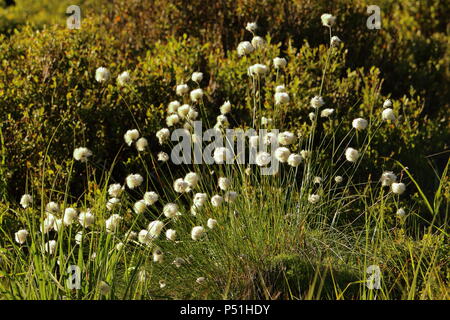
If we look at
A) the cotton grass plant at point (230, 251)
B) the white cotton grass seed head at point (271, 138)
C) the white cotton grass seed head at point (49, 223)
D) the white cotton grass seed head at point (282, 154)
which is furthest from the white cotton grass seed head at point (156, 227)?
the white cotton grass seed head at point (271, 138)

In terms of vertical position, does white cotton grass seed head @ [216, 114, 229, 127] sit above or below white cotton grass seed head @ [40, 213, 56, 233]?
above

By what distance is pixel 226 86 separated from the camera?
607 centimetres

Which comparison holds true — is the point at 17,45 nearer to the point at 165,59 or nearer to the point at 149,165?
the point at 165,59

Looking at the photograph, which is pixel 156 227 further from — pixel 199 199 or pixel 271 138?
pixel 271 138

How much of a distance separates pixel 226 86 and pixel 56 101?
1.43m

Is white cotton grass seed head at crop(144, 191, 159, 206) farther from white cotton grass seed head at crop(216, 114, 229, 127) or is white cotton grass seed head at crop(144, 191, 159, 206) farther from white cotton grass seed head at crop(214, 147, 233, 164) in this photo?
white cotton grass seed head at crop(216, 114, 229, 127)

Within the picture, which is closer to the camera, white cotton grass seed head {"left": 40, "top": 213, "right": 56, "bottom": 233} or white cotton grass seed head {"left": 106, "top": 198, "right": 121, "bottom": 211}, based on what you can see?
white cotton grass seed head {"left": 40, "top": 213, "right": 56, "bottom": 233}

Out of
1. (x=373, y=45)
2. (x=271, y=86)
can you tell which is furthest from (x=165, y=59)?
(x=373, y=45)

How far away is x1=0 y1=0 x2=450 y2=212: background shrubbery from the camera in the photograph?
534 centimetres

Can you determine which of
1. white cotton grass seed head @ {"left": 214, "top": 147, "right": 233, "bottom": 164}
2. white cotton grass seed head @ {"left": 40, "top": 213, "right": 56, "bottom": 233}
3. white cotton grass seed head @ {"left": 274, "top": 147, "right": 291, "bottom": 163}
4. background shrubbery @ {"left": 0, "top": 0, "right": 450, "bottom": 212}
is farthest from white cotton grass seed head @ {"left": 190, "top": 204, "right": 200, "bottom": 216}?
background shrubbery @ {"left": 0, "top": 0, "right": 450, "bottom": 212}

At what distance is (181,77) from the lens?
5969mm

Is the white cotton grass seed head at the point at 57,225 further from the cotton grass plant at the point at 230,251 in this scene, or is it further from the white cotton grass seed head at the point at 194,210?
the white cotton grass seed head at the point at 194,210

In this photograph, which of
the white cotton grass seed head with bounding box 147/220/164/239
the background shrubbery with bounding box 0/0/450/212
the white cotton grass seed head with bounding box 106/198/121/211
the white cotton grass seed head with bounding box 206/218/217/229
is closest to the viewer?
the white cotton grass seed head with bounding box 147/220/164/239

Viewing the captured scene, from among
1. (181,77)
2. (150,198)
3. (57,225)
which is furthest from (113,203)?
(181,77)
